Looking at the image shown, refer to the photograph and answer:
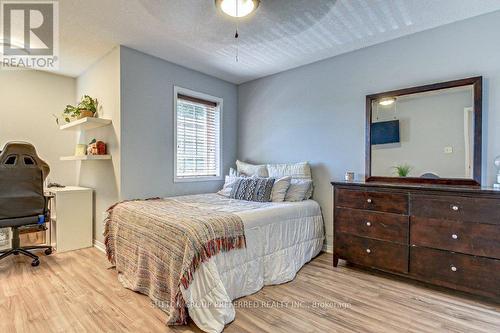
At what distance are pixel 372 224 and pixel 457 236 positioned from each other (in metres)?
0.67

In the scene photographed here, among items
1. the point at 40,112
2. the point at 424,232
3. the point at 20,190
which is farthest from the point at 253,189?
the point at 40,112

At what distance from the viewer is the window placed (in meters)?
3.78

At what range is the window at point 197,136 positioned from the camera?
12.4ft

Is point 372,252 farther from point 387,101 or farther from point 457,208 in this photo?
point 387,101

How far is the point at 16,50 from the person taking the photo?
3.28 metres

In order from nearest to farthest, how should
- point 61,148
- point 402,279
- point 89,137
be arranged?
point 402,279 → point 89,137 → point 61,148

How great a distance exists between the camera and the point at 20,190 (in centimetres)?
285

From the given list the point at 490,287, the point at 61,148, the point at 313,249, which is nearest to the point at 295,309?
the point at 313,249

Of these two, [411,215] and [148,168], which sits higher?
[148,168]

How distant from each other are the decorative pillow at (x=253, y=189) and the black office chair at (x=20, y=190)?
221cm

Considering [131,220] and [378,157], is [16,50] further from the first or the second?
[378,157]

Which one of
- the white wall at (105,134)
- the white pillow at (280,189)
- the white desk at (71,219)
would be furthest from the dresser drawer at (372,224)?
the white desk at (71,219)

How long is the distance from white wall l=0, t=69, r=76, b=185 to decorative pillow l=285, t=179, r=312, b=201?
355 centimetres

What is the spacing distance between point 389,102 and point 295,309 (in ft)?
7.77
